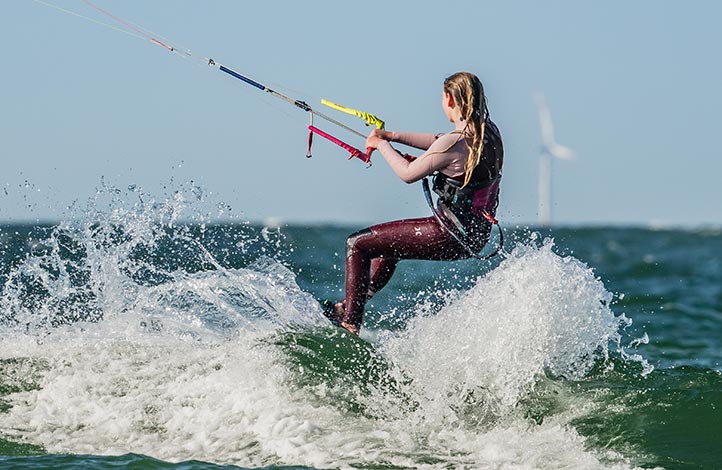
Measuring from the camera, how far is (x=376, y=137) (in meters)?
9.22

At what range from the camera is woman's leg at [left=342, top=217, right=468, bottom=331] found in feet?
30.8

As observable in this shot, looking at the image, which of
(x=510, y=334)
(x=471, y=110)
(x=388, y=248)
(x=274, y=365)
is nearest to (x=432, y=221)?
(x=388, y=248)

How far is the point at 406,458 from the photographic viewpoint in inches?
319

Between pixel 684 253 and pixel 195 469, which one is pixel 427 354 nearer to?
pixel 195 469

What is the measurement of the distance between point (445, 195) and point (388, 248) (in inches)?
25.0

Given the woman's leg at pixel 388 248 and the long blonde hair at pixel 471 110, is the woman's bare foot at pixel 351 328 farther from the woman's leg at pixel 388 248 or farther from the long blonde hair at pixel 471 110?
the long blonde hair at pixel 471 110

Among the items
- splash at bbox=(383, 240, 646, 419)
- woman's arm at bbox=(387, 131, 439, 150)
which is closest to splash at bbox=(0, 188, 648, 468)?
splash at bbox=(383, 240, 646, 419)

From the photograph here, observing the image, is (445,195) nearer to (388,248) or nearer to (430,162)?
(430,162)

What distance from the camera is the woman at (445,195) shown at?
Result: 900 centimetres

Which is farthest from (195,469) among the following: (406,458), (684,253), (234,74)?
(684,253)

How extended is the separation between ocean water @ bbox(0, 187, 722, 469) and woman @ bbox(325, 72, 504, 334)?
0.53 m

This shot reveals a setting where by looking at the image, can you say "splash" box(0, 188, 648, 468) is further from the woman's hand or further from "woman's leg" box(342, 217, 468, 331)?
the woman's hand

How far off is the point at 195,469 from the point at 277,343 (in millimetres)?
1929

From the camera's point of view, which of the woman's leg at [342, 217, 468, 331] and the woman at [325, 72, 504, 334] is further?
the woman's leg at [342, 217, 468, 331]
